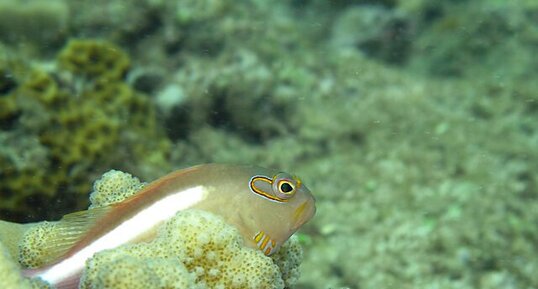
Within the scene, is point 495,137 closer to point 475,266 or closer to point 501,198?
point 501,198

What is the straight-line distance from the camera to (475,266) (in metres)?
4.60

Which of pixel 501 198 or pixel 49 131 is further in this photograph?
pixel 501 198

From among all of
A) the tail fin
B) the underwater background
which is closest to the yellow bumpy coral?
the tail fin

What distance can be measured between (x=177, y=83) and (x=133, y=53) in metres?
0.71

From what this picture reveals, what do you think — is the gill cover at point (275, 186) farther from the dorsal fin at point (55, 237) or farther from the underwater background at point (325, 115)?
the underwater background at point (325, 115)

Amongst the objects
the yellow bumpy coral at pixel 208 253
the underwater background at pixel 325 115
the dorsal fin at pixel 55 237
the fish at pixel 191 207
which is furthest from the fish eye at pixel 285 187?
the underwater background at pixel 325 115

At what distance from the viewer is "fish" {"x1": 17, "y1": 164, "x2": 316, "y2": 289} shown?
209cm

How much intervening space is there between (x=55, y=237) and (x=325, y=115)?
16.2ft

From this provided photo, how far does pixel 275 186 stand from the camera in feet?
7.22

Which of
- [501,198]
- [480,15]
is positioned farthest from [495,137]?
[480,15]

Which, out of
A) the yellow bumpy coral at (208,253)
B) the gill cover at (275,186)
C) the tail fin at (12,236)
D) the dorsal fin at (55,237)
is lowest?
the tail fin at (12,236)

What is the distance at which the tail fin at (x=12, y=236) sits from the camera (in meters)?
2.46

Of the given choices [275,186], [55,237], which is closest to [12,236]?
[55,237]

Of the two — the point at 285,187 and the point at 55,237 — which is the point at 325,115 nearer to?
the point at 285,187
